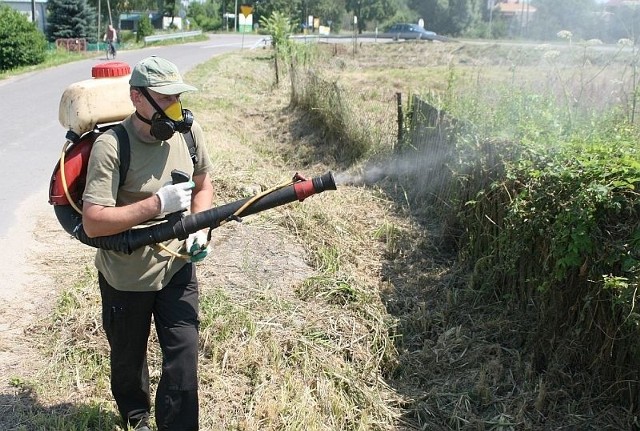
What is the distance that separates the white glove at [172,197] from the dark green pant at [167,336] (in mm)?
433

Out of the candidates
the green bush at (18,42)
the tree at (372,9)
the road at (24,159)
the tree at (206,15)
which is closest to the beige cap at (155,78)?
the road at (24,159)

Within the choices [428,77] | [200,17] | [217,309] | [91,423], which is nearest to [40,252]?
[217,309]

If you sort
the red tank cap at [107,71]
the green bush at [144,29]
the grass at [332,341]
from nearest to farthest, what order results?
the red tank cap at [107,71]
the grass at [332,341]
the green bush at [144,29]

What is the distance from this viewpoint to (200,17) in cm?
6744

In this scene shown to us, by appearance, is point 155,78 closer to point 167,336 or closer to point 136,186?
point 136,186

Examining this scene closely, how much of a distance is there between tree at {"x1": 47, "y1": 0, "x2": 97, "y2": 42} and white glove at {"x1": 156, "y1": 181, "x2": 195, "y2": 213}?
1431 inches

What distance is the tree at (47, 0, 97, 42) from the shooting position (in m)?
35.2

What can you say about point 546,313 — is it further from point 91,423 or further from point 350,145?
point 350,145

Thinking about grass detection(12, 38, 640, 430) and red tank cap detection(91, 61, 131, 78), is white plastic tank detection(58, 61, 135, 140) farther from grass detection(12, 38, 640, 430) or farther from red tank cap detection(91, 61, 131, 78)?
grass detection(12, 38, 640, 430)

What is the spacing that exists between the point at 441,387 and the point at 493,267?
0.98 meters

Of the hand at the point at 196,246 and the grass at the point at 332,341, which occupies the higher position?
the hand at the point at 196,246

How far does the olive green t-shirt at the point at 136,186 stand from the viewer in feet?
8.21

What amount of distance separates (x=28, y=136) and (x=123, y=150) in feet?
27.7

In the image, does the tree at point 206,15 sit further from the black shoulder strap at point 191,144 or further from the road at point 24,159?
the black shoulder strap at point 191,144
